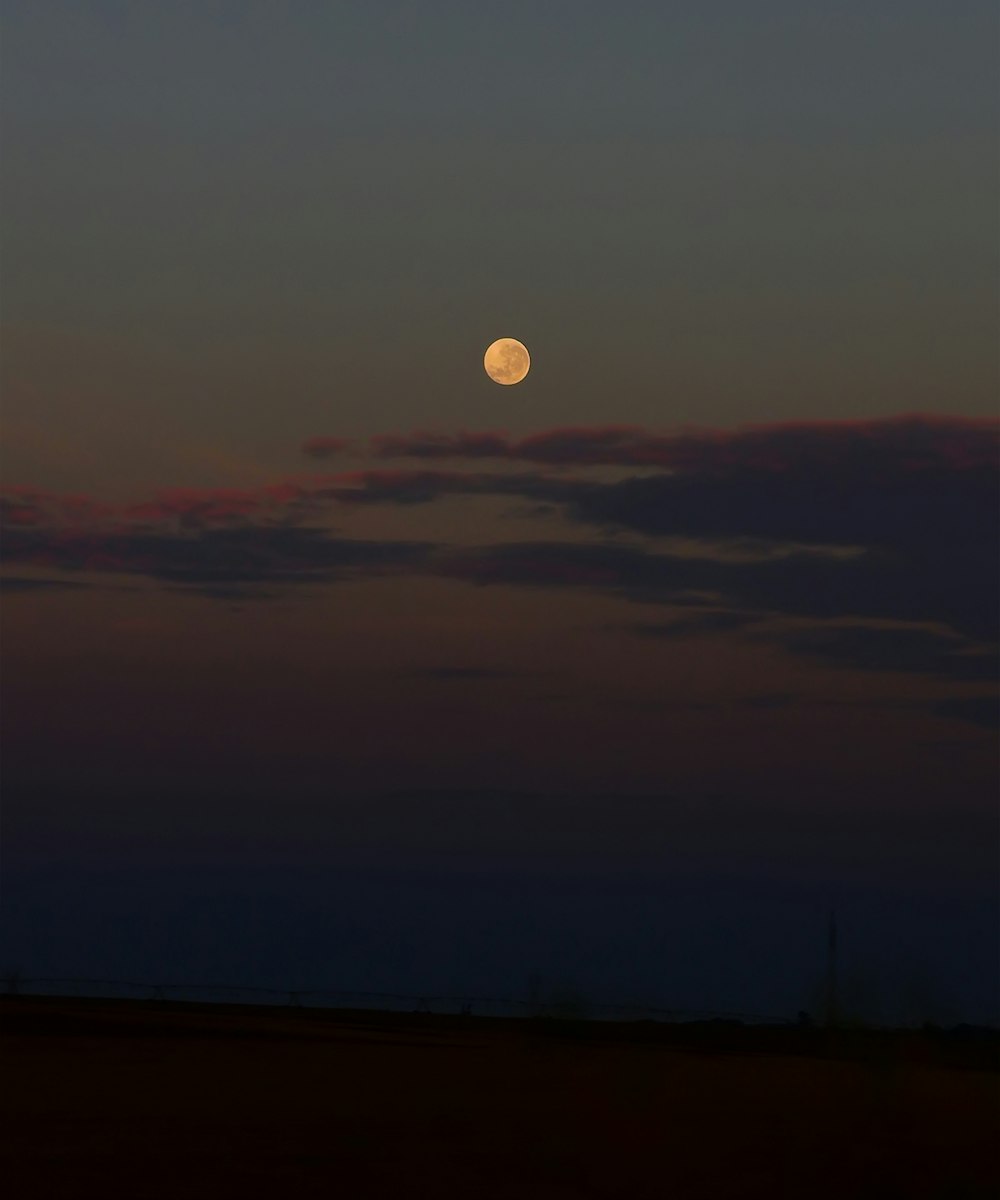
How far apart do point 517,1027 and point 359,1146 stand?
53.4 ft

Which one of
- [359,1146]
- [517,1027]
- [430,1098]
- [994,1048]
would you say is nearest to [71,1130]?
[359,1146]

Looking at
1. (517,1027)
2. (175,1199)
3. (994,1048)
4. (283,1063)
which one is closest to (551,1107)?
(175,1199)

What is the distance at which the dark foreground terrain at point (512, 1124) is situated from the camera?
66.0 feet

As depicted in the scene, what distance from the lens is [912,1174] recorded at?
66.1ft

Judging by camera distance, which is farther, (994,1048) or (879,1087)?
(994,1048)

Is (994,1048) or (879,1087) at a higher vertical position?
(879,1087)

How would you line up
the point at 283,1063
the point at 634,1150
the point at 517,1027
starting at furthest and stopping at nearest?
1. the point at 517,1027
2. the point at 283,1063
3. the point at 634,1150

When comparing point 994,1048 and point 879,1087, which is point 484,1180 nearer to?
point 879,1087

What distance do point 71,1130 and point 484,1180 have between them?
618cm

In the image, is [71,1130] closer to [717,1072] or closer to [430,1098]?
[430,1098]

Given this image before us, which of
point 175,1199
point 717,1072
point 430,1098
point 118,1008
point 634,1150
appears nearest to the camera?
point 175,1199

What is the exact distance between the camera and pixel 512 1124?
2362 cm

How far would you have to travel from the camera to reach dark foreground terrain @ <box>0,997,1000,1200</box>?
20.1 meters

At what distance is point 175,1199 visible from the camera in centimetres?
1942
